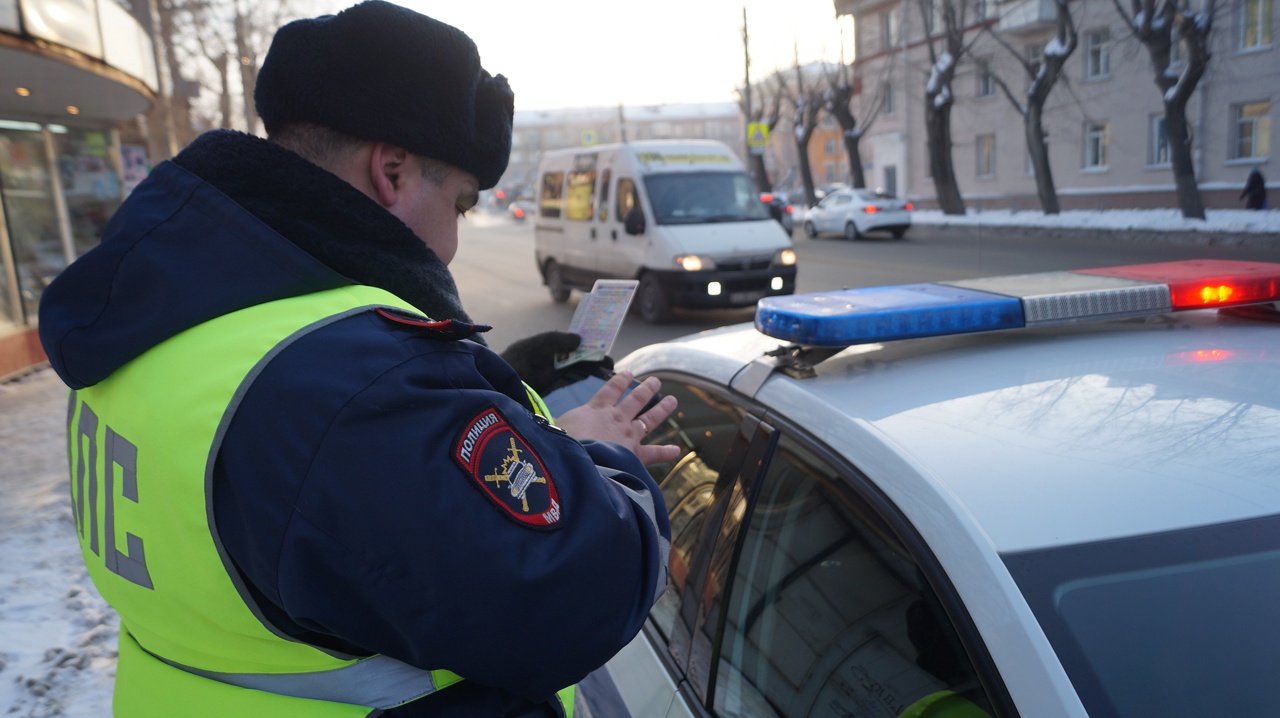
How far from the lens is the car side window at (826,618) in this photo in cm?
139

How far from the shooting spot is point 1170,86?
20547 mm

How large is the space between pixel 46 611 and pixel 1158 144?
3061 centimetres

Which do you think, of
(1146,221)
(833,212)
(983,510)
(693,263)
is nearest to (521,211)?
(833,212)

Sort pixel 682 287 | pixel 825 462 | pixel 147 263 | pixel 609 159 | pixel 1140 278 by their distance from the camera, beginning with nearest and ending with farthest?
pixel 147 263
pixel 825 462
pixel 1140 278
pixel 682 287
pixel 609 159

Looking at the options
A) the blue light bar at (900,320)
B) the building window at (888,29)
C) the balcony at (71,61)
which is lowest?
the blue light bar at (900,320)

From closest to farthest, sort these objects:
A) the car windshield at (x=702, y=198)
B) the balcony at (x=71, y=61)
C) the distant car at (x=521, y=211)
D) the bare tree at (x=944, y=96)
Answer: the balcony at (x=71, y=61) → the car windshield at (x=702, y=198) → the bare tree at (x=944, y=96) → the distant car at (x=521, y=211)

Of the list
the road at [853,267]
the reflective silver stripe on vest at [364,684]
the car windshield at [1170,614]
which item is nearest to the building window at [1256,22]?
the road at [853,267]

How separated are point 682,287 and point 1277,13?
20115 millimetres

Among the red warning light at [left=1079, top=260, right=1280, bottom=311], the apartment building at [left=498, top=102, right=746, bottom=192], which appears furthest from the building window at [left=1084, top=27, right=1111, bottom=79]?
the apartment building at [left=498, top=102, right=746, bottom=192]

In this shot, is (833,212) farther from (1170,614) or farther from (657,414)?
(1170,614)

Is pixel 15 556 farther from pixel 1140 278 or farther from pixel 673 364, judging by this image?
pixel 1140 278

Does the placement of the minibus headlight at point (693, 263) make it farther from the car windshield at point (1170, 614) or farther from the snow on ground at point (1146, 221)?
the snow on ground at point (1146, 221)

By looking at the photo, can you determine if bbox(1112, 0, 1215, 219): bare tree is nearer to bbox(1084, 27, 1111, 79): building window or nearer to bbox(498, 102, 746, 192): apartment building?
bbox(1084, 27, 1111, 79): building window

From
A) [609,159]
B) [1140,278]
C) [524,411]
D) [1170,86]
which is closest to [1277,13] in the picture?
[1170,86]
